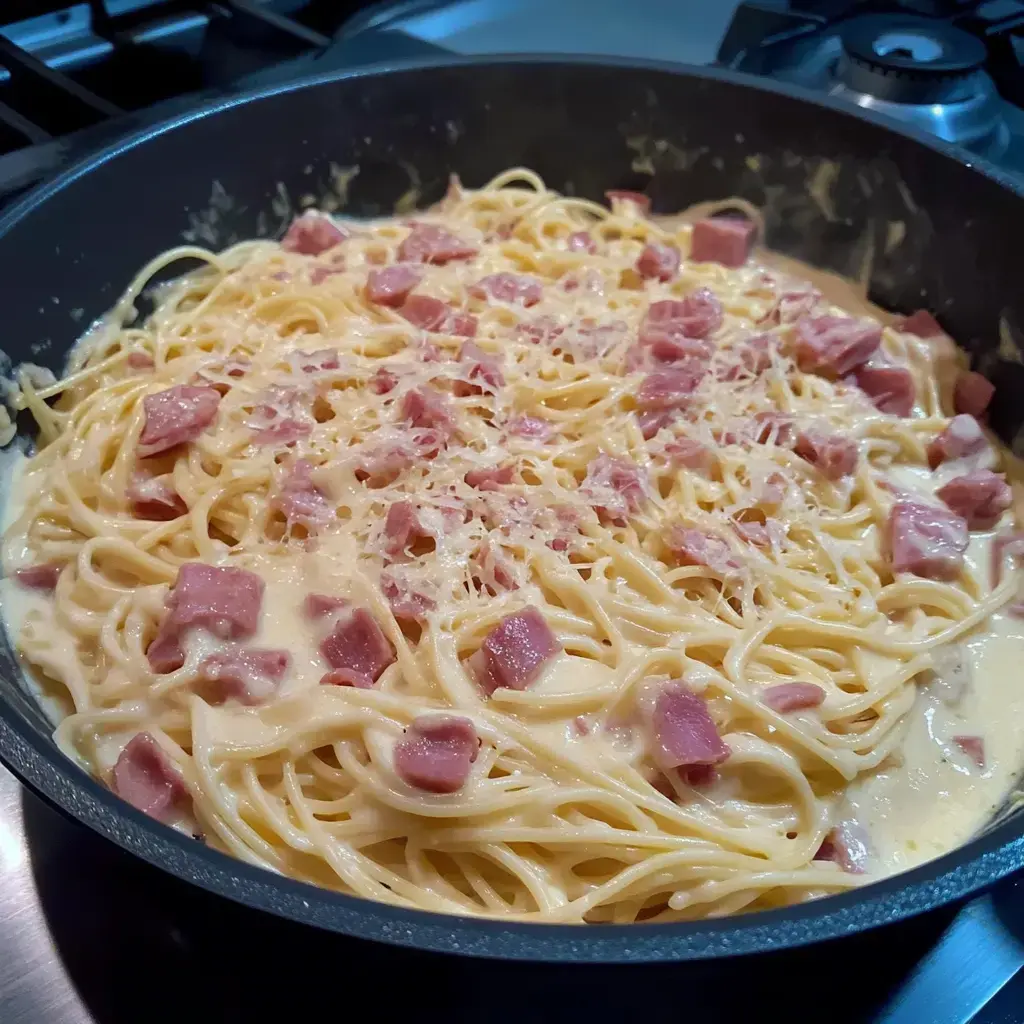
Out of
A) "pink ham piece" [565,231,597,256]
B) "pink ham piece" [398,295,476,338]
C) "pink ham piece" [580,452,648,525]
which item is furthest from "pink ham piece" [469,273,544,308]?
"pink ham piece" [580,452,648,525]

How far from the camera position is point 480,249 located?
2.96m

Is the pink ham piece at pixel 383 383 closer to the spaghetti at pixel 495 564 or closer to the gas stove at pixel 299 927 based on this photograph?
the spaghetti at pixel 495 564

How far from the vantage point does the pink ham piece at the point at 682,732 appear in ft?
5.63

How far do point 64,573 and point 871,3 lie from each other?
134 inches

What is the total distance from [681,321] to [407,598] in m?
1.13

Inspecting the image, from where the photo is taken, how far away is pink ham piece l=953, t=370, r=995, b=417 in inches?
103

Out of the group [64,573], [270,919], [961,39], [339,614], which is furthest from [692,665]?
[961,39]

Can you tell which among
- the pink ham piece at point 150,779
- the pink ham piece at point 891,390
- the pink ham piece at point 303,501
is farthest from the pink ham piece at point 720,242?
the pink ham piece at point 150,779

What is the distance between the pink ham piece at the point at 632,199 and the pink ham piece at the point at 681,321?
1.79 ft

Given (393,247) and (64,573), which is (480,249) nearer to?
(393,247)

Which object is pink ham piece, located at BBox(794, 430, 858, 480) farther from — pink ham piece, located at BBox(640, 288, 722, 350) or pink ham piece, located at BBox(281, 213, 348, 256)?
pink ham piece, located at BBox(281, 213, 348, 256)

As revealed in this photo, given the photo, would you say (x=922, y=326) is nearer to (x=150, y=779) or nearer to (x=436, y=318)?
(x=436, y=318)

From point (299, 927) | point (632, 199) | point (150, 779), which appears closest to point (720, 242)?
point (632, 199)

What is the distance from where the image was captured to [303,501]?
213cm
